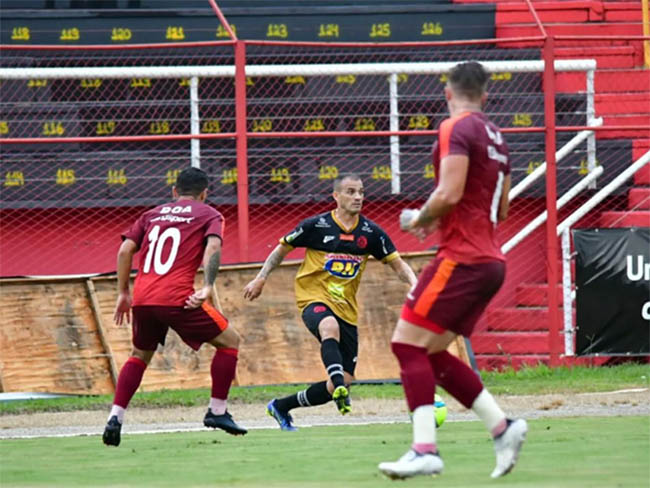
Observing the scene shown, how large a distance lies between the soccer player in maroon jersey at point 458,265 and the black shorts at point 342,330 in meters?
3.71

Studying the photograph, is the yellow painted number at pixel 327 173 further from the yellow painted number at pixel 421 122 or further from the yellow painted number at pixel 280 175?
the yellow painted number at pixel 421 122

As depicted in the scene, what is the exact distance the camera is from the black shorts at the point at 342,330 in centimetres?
1076

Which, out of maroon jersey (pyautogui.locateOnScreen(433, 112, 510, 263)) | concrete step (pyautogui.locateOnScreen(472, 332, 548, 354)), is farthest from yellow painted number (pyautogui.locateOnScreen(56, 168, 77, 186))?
maroon jersey (pyautogui.locateOnScreen(433, 112, 510, 263))

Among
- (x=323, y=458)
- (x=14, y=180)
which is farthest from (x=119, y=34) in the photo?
(x=323, y=458)

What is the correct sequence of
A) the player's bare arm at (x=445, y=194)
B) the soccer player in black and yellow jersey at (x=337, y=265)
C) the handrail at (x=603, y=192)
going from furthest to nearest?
the handrail at (x=603, y=192), the soccer player in black and yellow jersey at (x=337, y=265), the player's bare arm at (x=445, y=194)

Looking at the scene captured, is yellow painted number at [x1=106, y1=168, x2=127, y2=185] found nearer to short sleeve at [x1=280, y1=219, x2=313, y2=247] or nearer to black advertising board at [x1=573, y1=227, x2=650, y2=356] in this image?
black advertising board at [x1=573, y1=227, x2=650, y2=356]

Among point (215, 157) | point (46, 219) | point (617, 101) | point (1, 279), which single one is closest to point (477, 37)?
point (617, 101)

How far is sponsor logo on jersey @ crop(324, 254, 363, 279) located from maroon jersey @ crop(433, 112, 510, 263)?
3977 millimetres

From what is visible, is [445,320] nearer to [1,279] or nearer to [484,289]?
[484,289]

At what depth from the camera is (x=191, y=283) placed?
9.82m

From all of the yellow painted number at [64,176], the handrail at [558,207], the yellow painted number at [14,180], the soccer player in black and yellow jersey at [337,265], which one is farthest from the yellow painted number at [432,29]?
the soccer player in black and yellow jersey at [337,265]

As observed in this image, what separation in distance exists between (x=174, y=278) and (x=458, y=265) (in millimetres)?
3306

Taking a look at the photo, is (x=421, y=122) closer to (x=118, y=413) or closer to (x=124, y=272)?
(x=124, y=272)

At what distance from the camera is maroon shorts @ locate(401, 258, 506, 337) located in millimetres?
6863
